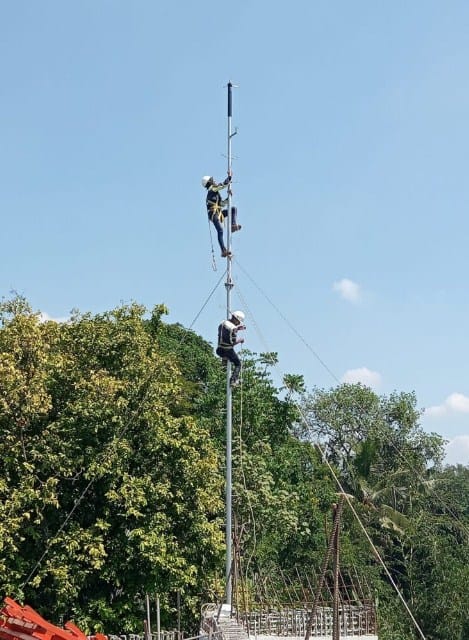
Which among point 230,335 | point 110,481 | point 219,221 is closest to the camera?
point 230,335

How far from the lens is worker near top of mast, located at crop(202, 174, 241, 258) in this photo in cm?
1233

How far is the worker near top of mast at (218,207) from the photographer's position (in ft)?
40.4

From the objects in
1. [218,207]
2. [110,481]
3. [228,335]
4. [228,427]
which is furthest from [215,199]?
[110,481]

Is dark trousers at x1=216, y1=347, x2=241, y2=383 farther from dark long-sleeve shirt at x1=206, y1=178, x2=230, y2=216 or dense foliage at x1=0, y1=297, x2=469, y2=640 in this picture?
A: dense foliage at x1=0, y1=297, x2=469, y2=640

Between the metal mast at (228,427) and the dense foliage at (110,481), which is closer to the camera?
the metal mast at (228,427)

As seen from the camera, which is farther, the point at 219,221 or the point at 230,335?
the point at 219,221

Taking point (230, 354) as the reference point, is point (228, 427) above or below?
below

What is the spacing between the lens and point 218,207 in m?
12.4

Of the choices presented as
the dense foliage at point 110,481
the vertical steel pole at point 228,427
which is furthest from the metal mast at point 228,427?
the dense foliage at point 110,481

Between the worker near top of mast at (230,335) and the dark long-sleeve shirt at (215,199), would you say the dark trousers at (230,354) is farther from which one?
the dark long-sleeve shirt at (215,199)

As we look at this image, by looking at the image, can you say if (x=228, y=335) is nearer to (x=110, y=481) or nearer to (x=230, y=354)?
(x=230, y=354)

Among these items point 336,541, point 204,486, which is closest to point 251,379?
point 204,486

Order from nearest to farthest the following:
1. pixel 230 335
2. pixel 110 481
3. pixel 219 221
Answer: pixel 230 335 → pixel 219 221 → pixel 110 481

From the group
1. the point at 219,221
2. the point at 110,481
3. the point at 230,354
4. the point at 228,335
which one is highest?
the point at 219,221
